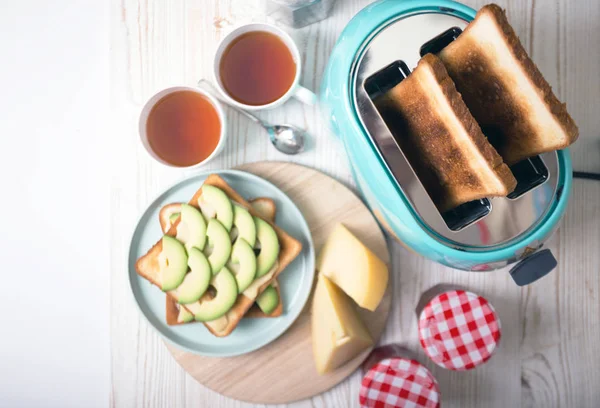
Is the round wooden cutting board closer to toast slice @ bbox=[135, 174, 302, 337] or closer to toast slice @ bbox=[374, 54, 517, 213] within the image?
toast slice @ bbox=[135, 174, 302, 337]

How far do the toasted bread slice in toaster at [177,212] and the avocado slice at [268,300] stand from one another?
A: 14 millimetres

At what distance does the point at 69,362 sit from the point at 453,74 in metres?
1.17

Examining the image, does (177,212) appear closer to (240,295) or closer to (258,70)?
(240,295)

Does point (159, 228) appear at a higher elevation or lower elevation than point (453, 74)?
lower

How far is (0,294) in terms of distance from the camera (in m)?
1.22

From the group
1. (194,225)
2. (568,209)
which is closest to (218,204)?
(194,225)

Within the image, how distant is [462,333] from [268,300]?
1.38 feet

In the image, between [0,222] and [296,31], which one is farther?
[0,222]

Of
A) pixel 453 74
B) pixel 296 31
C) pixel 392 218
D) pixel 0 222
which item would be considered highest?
pixel 296 31

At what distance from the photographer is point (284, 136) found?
3.43ft

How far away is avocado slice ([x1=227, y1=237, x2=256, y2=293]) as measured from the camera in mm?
963

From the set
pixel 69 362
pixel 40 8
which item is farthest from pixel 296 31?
pixel 69 362

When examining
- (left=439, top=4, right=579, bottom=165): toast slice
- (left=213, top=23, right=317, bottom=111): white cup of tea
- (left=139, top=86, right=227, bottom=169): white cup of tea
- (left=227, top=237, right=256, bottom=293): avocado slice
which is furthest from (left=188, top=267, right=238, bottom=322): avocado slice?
(left=439, top=4, right=579, bottom=165): toast slice

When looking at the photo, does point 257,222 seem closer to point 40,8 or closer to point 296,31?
point 296,31
